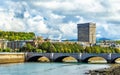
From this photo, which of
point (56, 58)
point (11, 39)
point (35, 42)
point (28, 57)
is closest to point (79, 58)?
point (56, 58)

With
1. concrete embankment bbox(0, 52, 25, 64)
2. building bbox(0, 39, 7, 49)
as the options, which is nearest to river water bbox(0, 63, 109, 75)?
concrete embankment bbox(0, 52, 25, 64)

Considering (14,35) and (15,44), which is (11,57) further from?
(14,35)

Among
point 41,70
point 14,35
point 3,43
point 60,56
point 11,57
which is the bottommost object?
point 41,70

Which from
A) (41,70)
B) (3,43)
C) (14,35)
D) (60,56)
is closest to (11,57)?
(60,56)

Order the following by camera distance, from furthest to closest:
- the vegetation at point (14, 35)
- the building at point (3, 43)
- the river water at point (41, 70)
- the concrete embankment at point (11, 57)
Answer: the vegetation at point (14, 35)
the building at point (3, 43)
the concrete embankment at point (11, 57)
the river water at point (41, 70)

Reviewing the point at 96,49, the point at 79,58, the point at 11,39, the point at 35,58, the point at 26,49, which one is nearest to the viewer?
the point at 79,58

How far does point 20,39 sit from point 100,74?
10253 centimetres

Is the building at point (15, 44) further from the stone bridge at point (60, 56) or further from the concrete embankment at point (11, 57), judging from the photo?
the concrete embankment at point (11, 57)

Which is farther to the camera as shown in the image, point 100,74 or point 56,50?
point 56,50

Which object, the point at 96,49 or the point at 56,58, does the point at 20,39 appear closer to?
the point at 96,49

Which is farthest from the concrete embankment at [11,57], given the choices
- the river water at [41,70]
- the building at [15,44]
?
the building at [15,44]

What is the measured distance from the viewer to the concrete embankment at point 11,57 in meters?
91.5

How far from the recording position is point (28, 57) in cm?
10812

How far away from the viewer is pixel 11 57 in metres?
97.4
